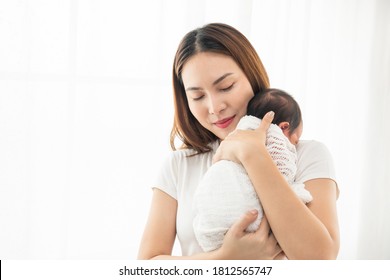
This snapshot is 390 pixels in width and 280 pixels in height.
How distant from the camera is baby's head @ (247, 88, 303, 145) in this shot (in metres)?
1.14

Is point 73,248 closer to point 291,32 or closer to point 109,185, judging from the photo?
point 109,185

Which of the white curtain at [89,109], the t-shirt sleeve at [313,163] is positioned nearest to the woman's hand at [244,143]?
the t-shirt sleeve at [313,163]

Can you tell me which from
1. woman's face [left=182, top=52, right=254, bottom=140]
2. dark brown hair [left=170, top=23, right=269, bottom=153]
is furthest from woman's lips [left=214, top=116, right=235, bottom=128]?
dark brown hair [left=170, top=23, right=269, bottom=153]

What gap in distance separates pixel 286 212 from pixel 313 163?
0.72 feet

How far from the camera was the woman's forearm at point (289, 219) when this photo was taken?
0.94m

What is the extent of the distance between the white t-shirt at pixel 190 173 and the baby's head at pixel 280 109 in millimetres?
48

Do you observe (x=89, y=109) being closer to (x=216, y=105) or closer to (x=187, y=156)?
(x=187, y=156)

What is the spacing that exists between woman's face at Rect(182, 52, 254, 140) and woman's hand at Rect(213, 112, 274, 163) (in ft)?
0.31

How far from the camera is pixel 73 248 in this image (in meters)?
1.99

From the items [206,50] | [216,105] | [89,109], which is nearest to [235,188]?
[216,105]

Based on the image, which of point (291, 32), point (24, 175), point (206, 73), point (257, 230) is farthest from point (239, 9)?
point (257, 230)

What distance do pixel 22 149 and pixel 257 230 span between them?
1293 millimetres

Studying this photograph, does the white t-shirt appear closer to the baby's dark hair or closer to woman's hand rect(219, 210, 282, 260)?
the baby's dark hair

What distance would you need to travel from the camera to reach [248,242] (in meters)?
0.95
